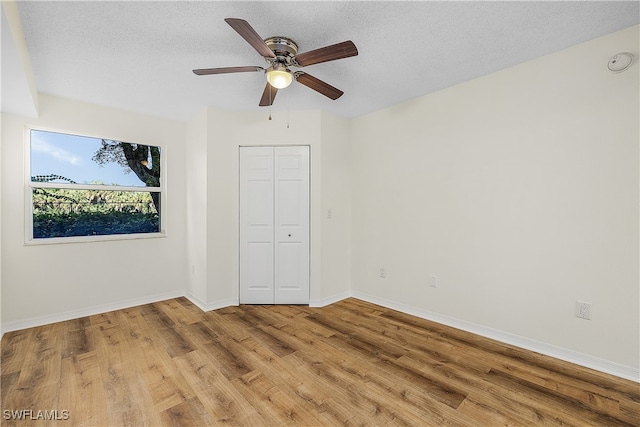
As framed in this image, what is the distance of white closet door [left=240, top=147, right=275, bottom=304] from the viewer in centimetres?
381

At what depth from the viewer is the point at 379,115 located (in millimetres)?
3807

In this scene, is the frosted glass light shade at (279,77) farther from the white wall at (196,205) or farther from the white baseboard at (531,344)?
the white baseboard at (531,344)

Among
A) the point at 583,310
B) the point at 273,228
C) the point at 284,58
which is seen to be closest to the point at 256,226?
the point at 273,228

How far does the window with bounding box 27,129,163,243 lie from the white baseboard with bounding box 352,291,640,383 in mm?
3584

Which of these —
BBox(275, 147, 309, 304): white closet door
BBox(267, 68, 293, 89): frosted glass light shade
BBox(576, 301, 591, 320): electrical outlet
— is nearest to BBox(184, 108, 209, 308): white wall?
BBox(275, 147, 309, 304): white closet door

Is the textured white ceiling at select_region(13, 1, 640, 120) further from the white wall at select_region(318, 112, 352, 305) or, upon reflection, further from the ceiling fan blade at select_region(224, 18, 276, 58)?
the white wall at select_region(318, 112, 352, 305)

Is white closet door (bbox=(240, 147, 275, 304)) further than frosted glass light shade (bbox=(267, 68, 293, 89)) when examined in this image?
Yes

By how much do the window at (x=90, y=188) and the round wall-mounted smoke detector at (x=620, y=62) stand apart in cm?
482

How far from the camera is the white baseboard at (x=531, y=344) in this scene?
216 centimetres

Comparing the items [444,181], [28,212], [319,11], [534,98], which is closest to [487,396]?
[444,181]

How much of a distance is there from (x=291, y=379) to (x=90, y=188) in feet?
10.7

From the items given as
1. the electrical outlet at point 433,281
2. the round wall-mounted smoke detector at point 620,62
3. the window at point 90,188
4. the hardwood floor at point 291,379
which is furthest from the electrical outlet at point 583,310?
the window at point 90,188

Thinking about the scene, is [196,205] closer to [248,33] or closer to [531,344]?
[248,33]

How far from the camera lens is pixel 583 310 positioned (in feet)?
7.60
